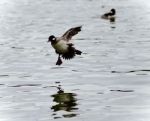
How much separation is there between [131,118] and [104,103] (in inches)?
72.7

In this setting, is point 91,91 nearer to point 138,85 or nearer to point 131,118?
point 138,85

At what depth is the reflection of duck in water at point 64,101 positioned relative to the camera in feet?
48.6

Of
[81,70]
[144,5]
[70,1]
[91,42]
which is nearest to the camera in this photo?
[81,70]

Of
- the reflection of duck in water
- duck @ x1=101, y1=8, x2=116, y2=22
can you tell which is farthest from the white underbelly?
duck @ x1=101, y1=8, x2=116, y2=22

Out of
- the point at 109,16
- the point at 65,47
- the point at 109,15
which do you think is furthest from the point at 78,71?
the point at 109,16

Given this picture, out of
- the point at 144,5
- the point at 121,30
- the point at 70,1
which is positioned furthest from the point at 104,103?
the point at 70,1

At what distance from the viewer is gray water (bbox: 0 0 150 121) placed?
14570mm

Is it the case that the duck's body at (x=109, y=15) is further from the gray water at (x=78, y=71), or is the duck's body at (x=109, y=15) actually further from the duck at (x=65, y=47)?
the duck at (x=65, y=47)

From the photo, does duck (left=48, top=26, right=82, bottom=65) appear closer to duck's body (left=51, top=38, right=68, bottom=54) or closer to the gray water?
duck's body (left=51, top=38, right=68, bottom=54)

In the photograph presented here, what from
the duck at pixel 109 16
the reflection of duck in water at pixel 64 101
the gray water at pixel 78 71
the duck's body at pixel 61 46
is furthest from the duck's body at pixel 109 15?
the reflection of duck in water at pixel 64 101

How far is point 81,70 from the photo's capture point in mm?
20031

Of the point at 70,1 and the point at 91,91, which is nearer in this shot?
the point at 91,91

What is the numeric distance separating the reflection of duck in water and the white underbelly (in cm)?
164

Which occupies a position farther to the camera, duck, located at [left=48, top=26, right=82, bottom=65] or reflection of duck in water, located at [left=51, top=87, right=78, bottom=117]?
duck, located at [left=48, top=26, right=82, bottom=65]
